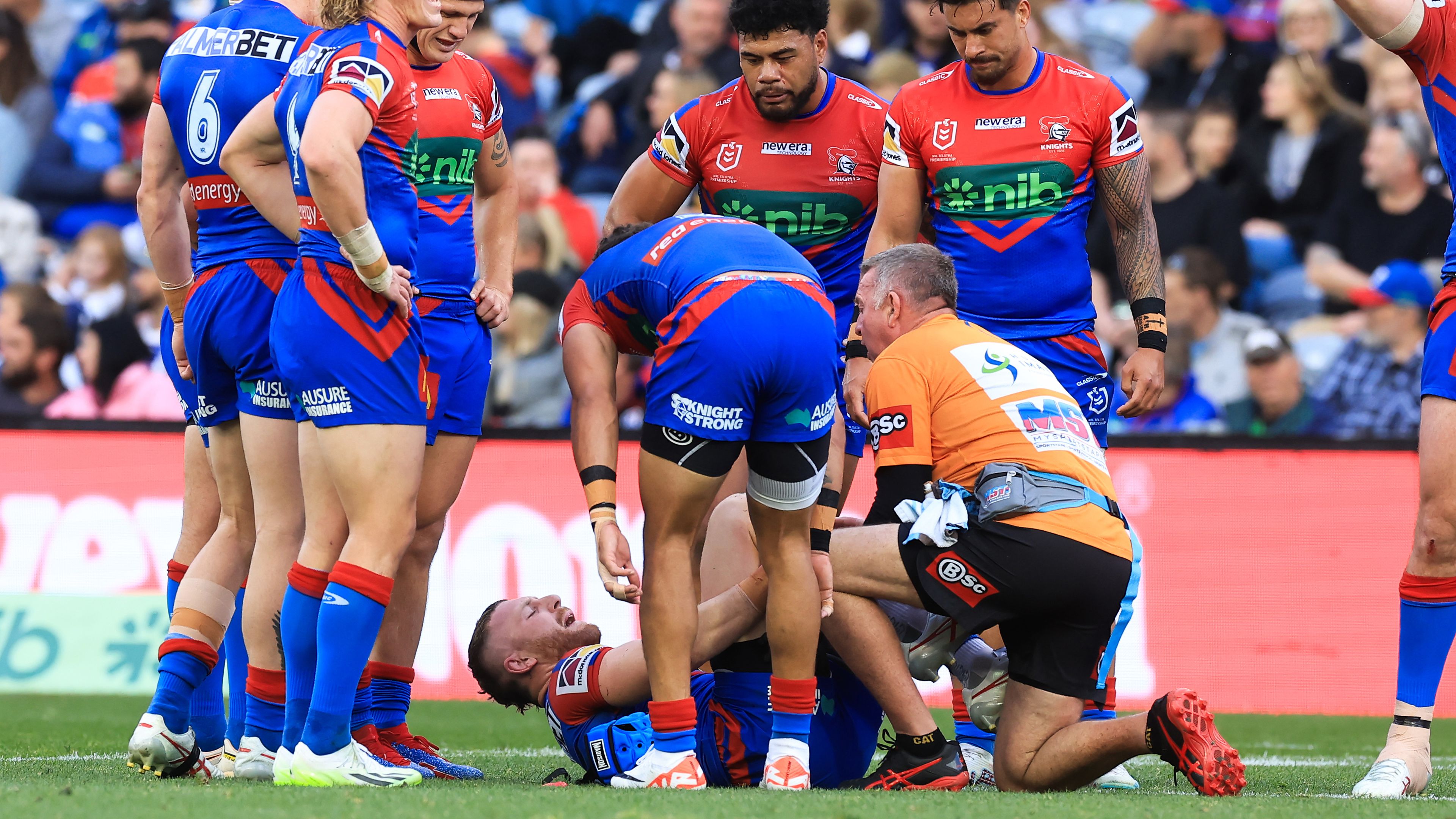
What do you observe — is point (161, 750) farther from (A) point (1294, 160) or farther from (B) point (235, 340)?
(A) point (1294, 160)

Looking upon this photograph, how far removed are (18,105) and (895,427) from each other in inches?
376

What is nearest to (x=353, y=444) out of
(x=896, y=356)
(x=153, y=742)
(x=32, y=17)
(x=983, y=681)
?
(x=153, y=742)

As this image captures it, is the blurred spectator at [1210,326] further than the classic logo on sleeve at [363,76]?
Yes

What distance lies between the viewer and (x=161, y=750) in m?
4.42

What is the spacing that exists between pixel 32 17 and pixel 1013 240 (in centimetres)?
976

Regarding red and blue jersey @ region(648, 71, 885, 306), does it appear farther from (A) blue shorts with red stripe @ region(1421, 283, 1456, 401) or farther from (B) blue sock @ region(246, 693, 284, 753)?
(B) blue sock @ region(246, 693, 284, 753)

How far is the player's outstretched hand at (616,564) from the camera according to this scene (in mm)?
4113

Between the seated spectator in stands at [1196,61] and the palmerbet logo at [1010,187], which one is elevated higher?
the palmerbet logo at [1010,187]

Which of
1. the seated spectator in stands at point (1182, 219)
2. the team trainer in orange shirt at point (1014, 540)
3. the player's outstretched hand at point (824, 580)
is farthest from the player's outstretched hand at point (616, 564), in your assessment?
the seated spectator in stands at point (1182, 219)

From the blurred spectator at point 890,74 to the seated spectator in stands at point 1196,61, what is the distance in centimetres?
171

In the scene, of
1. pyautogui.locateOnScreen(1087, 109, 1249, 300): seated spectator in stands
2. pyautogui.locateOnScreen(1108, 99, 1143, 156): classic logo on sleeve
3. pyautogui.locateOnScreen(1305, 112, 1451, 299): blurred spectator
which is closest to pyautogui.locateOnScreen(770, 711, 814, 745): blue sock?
pyautogui.locateOnScreen(1108, 99, 1143, 156): classic logo on sleeve

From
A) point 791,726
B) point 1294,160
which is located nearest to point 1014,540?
point 791,726

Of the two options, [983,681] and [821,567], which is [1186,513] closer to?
[983,681]

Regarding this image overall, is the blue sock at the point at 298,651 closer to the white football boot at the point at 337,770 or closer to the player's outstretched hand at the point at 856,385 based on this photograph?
the white football boot at the point at 337,770
